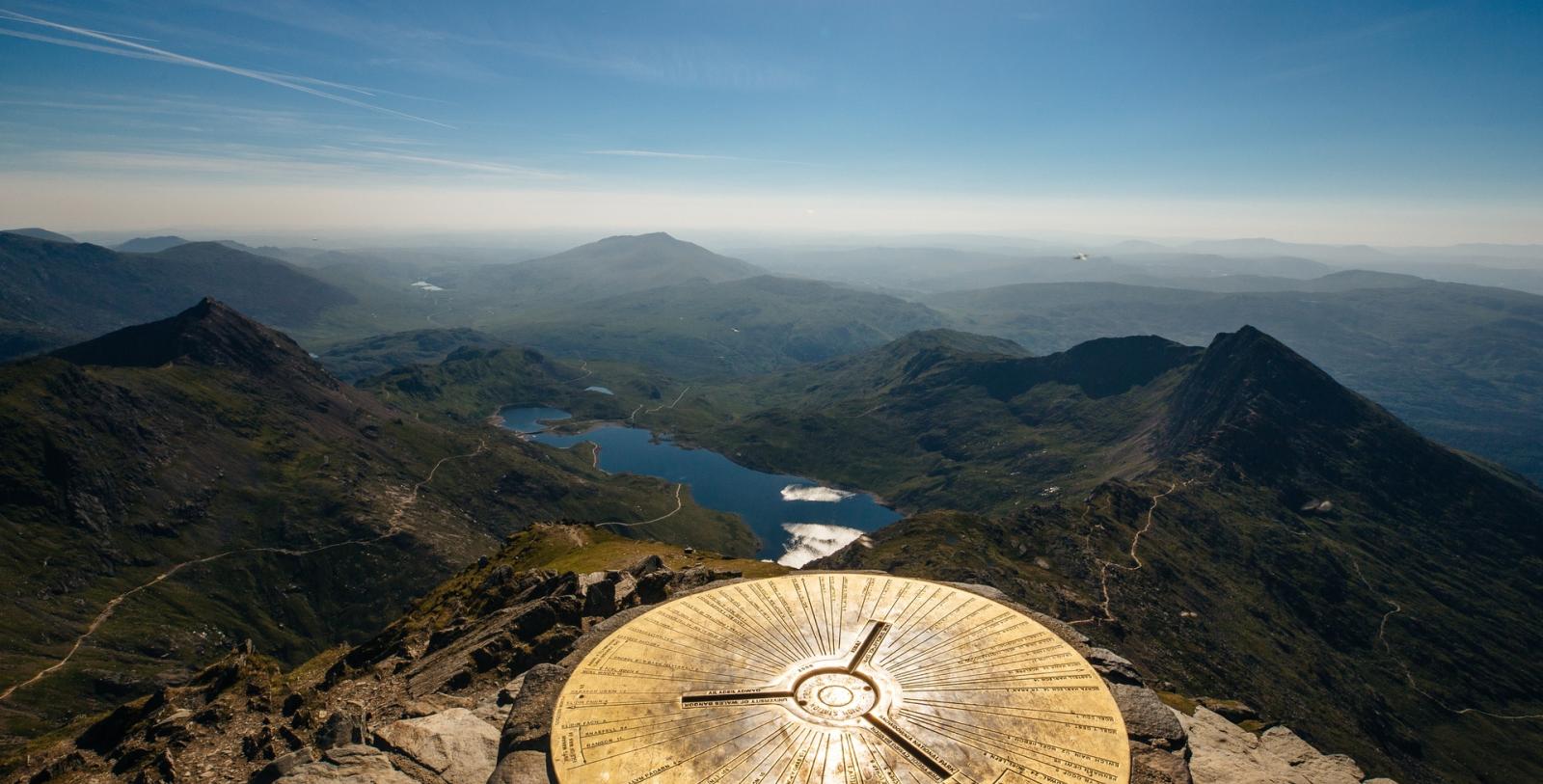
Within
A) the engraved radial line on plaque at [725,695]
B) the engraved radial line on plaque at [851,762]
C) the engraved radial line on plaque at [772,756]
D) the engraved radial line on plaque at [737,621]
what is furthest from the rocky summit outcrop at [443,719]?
the engraved radial line on plaque at [851,762]

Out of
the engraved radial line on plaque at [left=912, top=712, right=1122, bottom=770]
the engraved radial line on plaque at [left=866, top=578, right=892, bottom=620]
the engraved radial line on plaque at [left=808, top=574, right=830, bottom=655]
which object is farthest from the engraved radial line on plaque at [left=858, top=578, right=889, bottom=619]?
the engraved radial line on plaque at [left=912, top=712, right=1122, bottom=770]

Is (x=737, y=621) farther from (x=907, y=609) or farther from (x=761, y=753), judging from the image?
(x=761, y=753)

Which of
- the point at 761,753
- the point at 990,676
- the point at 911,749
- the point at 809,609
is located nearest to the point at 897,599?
the point at 809,609

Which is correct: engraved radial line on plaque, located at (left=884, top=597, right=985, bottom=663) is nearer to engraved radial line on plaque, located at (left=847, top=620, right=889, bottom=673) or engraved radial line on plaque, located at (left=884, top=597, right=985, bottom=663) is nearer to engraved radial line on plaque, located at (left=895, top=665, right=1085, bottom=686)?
engraved radial line on plaque, located at (left=847, top=620, right=889, bottom=673)

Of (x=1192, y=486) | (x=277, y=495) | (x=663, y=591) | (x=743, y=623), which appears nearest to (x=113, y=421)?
(x=277, y=495)

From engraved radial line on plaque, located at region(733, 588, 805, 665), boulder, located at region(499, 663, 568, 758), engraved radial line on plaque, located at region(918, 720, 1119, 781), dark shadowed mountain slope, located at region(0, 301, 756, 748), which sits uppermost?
engraved radial line on plaque, located at region(918, 720, 1119, 781)

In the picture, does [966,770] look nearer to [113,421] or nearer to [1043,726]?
[1043,726]
